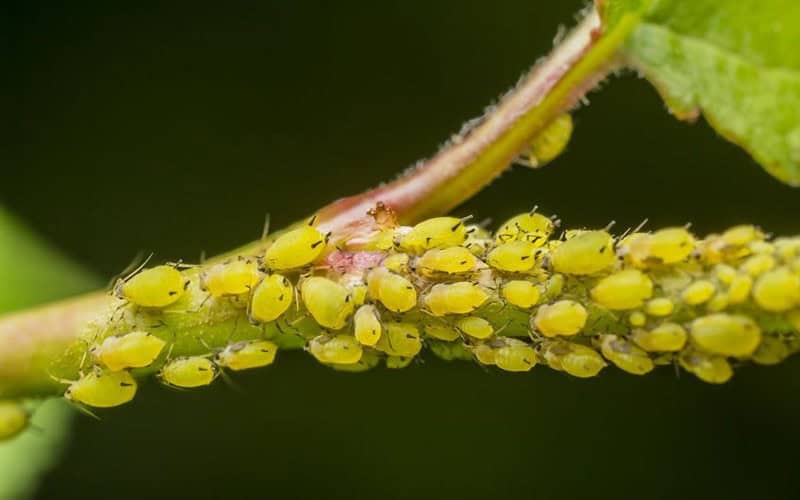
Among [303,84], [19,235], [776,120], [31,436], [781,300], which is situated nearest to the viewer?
[781,300]

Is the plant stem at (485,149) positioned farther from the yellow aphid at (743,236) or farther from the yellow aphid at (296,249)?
the yellow aphid at (743,236)

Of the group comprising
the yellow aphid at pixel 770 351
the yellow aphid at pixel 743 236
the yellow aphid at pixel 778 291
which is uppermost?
the yellow aphid at pixel 743 236

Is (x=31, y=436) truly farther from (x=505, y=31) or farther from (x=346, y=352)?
(x=505, y=31)

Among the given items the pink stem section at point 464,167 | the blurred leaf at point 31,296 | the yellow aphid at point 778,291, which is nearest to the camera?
the yellow aphid at point 778,291

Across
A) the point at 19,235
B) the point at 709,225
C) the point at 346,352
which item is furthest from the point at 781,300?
the point at 19,235

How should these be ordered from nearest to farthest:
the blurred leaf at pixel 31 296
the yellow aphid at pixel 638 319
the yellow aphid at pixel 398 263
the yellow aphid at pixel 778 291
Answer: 1. the yellow aphid at pixel 778 291
2. the yellow aphid at pixel 638 319
3. the yellow aphid at pixel 398 263
4. the blurred leaf at pixel 31 296

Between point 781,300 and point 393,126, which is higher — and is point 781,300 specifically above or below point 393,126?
below

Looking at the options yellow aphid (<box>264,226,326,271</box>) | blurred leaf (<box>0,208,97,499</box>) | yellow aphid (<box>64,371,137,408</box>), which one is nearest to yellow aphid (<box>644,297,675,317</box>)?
yellow aphid (<box>264,226,326,271</box>)

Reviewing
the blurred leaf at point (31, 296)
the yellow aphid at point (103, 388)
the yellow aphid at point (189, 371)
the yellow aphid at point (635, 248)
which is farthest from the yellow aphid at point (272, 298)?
the blurred leaf at point (31, 296)

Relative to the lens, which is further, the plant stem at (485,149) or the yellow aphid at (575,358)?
the plant stem at (485,149)
